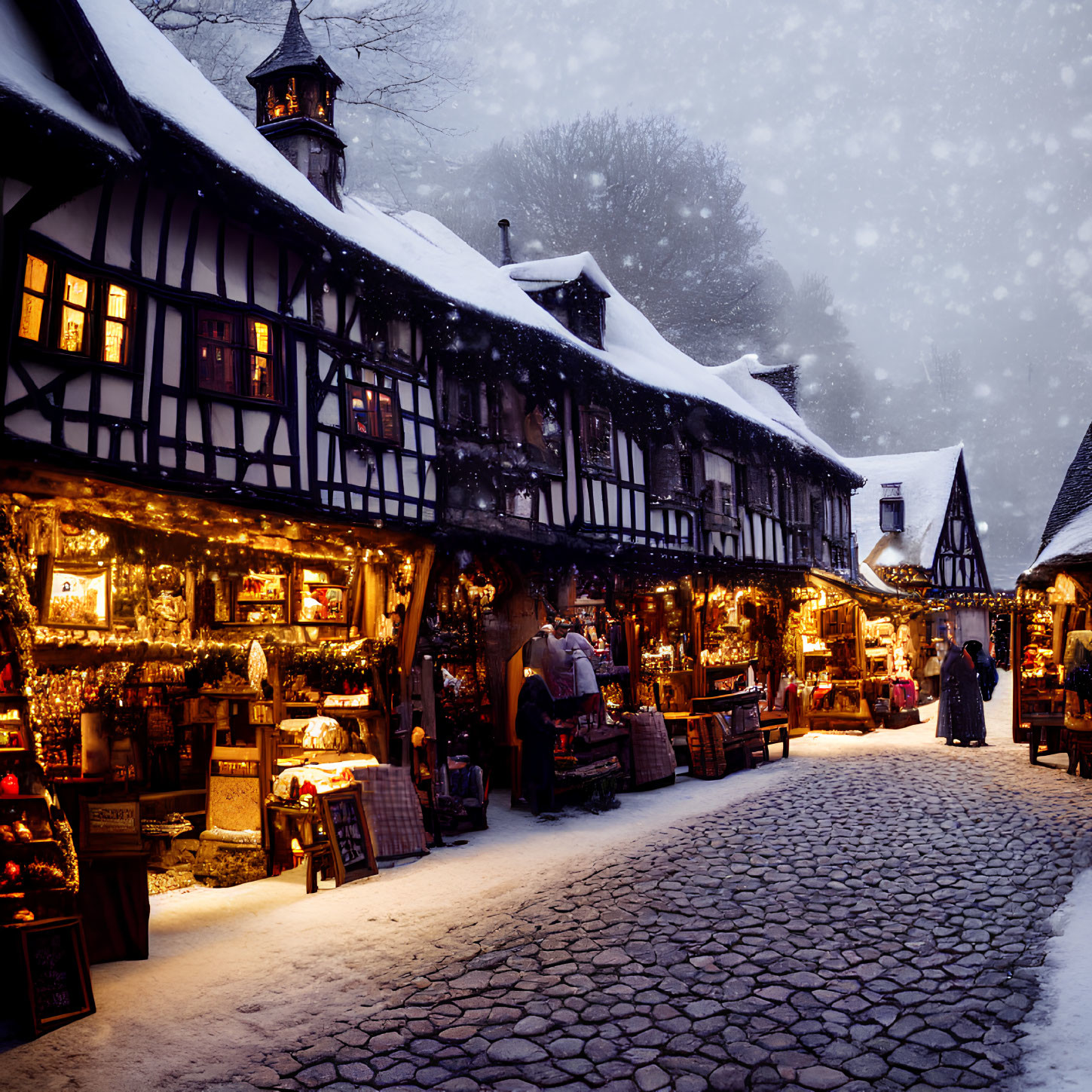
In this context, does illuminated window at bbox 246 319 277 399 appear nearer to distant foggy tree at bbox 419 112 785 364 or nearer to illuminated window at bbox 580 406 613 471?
illuminated window at bbox 580 406 613 471

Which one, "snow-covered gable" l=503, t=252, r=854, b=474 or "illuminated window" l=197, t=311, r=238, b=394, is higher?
"snow-covered gable" l=503, t=252, r=854, b=474

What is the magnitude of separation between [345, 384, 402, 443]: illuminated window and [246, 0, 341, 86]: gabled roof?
4.69 m

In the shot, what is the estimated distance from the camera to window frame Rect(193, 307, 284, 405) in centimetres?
952

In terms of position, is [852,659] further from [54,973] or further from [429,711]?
[54,973]

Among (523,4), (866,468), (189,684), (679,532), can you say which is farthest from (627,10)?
(189,684)

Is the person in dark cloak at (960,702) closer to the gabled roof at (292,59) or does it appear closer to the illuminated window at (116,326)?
the gabled roof at (292,59)

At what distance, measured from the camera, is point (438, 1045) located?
5.36m

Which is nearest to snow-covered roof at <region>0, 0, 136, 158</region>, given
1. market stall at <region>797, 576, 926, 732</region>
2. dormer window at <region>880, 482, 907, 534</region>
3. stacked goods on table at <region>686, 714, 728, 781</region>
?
stacked goods on table at <region>686, 714, 728, 781</region>

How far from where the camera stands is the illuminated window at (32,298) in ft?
25.8

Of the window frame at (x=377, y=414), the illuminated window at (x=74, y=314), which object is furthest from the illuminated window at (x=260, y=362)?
the illuminated window at (x=74, y=314)

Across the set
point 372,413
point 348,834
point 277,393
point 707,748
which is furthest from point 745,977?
point 707,748

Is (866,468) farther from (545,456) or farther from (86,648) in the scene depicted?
(86,648)

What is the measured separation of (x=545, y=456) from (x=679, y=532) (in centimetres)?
462

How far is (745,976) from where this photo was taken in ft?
20.6
